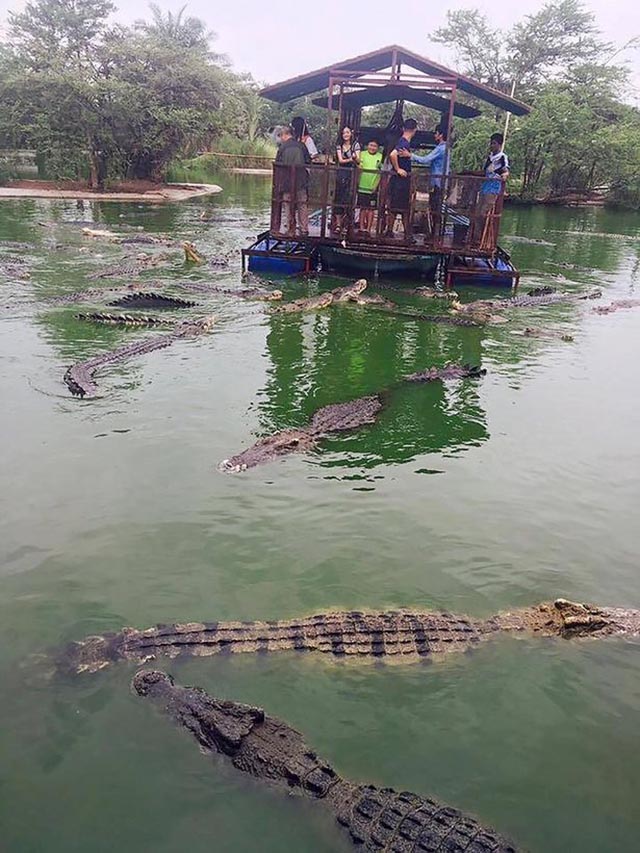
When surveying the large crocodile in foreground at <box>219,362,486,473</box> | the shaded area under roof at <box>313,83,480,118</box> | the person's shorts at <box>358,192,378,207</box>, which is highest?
the shaded area under roof at <box>313,83,480,118</box>

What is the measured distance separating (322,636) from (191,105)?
1155 inches

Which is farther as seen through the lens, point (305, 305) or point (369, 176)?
point (369, 176)

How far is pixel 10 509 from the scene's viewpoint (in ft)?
17.6

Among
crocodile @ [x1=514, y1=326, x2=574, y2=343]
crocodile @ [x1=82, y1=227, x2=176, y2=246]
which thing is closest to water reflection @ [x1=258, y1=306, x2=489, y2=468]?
crocodile @ [x1=514, y1=326, x2=574, y2=343]

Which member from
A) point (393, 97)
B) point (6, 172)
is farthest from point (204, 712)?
point (6, 172)

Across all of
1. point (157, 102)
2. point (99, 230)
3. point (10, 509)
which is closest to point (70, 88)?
point (157, 102)

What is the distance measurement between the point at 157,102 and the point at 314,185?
18411 millimetres

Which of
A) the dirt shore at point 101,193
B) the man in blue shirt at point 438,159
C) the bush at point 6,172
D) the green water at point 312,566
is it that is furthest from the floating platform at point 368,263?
the bush at point 6,172

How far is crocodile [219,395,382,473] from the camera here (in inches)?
244

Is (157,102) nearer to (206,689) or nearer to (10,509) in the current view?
(10,509)

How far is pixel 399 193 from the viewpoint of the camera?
12562 mm

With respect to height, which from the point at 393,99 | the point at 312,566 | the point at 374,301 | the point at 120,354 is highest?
the point at 393,99

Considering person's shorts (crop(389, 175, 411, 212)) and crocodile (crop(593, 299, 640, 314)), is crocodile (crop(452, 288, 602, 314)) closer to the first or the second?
crocodile (crop(593, 299, 640, 314))

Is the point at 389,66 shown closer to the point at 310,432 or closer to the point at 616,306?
the point at 616,306
